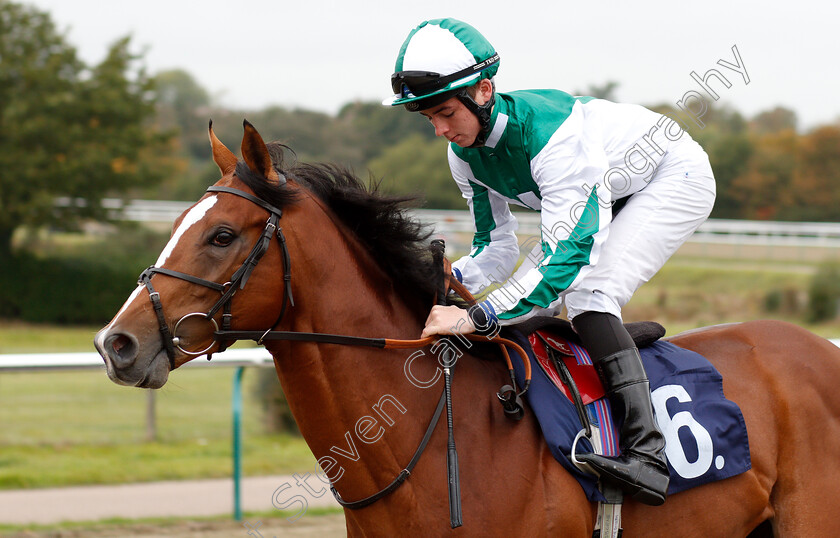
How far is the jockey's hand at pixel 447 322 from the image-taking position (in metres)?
2.38

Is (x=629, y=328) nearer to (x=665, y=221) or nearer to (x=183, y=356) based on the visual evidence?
(x=665, y=221)

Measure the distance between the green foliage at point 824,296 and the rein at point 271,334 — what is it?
15529 mm

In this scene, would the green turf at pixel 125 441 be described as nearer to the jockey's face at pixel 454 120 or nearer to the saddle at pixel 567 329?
the saddle at pixel 567 329

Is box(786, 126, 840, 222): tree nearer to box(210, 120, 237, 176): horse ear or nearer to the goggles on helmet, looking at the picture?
the goggles on helmet

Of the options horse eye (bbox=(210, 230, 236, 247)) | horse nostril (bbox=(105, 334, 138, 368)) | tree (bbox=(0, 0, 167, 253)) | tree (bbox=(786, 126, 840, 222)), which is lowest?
tree (bbox=(0, 0, 167, 253))

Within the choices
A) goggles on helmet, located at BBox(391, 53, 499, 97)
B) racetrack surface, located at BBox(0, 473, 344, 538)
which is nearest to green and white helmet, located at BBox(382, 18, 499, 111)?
goggles on helmet, located at BBox(391, 53, 499, 97)

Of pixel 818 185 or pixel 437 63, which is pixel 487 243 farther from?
pixel 818 185

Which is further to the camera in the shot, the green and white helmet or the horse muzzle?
the green and white helmet

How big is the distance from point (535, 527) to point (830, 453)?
1.23 metres

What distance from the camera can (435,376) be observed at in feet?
8.03

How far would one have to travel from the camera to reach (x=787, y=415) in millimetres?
2834

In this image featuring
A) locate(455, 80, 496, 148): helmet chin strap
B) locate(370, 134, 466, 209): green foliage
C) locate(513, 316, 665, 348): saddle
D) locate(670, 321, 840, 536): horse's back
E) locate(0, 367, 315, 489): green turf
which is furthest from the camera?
locate(370, 134, 466, 209): green foliage

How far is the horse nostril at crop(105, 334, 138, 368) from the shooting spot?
2.02m

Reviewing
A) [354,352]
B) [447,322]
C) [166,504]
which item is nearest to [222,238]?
[354,352]
